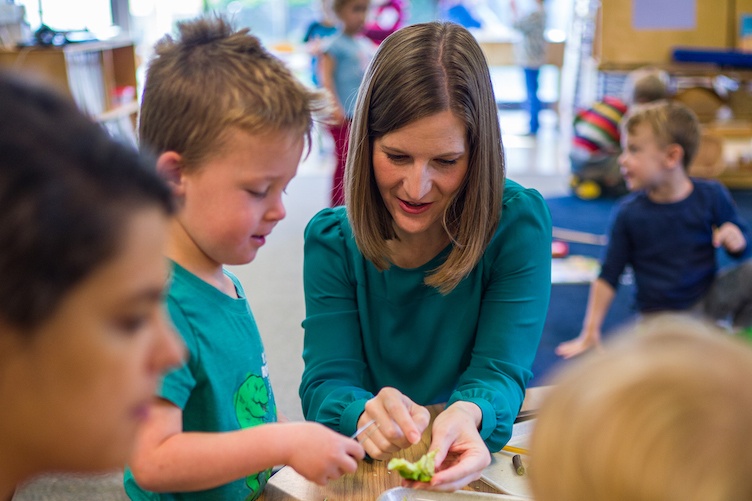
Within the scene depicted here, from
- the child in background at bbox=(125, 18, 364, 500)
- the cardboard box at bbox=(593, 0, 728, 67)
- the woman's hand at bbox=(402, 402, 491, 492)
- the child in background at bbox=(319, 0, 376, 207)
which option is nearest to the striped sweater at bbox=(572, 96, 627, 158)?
the cardboard box at bbox=(593, 0, 728, 67)

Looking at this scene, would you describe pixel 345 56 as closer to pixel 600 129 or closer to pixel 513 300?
pixel 600 129

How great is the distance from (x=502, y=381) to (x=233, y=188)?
1.79ft

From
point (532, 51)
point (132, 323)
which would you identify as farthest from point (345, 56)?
point (132, 323)

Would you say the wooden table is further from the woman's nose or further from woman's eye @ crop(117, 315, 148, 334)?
woman's eye @ crop(117, 315, 148, 334)

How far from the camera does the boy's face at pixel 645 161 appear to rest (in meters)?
2.85

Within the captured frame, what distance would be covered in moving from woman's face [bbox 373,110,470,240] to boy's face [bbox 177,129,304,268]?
0.31 m

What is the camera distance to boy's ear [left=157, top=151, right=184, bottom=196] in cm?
98

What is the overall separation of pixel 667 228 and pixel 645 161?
0.81 ft

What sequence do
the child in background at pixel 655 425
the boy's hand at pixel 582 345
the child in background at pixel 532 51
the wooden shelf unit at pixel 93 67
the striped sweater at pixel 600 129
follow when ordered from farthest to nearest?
the child in background at pixel 532 51, the striped sweater at pixel 600 129, the wooden shelf unit at pixel 93 67, the boy's hand at pixel 582 345, the child in background at pixel 655 425

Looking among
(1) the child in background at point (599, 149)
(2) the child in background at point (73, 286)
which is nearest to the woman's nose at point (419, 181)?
(2) the child in background at point (73, 286)

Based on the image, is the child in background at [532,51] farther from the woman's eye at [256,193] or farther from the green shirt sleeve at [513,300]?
the woman's eye at [256,193]

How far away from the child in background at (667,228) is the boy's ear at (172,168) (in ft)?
7.15

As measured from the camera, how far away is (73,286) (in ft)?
1.65

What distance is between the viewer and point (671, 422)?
1.46 ft
